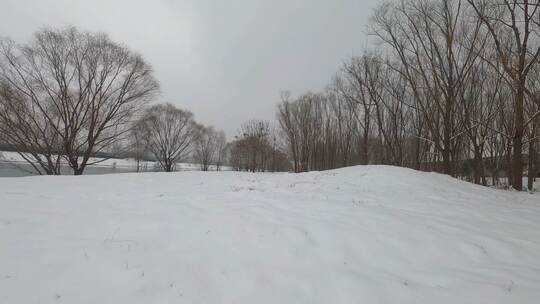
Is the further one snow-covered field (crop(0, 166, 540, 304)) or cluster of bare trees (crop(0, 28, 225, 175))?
cluster of bare trees (crop(0, 28, 225, 175))

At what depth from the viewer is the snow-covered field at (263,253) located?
2.44m

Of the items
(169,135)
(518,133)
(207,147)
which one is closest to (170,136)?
(169,135)

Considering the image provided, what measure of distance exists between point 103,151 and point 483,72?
31911 millimetres

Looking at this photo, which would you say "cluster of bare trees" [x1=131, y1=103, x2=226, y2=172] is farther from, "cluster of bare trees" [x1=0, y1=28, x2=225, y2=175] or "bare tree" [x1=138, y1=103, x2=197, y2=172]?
"cluster of bare trees" [x1=0, y1=28, x2=225, y2=175]

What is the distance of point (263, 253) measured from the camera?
3.21m

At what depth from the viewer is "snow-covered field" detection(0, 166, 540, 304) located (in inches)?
96.0

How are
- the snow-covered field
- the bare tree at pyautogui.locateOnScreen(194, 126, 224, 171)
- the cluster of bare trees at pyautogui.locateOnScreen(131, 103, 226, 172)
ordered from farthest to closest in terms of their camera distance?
the bare tree at pyautogui.locateOnScreen(194, 126, 224, 171), the cluster of bare trees at pyautogui.locateOnScreen(131, 103, 226, 172), the snow-covered field

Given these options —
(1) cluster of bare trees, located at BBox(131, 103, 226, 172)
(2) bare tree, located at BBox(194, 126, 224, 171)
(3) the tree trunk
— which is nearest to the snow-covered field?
(3) the tree trunk

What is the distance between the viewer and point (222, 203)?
18.7 ft

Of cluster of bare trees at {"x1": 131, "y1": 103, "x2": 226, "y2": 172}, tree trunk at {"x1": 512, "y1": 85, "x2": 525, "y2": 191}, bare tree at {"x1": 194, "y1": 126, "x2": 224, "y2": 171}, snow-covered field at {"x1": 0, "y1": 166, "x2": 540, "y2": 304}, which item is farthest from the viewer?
bare tree at {"x1": 194, "y1": 126, "x2": 224, "y2": 171}

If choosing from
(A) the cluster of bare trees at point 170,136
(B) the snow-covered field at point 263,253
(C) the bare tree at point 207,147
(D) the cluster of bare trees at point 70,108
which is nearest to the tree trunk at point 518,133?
(B) the snow-covered field at point 263,253

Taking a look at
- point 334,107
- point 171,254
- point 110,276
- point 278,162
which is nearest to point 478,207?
point 171,254

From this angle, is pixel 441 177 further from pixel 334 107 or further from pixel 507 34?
pixel 334 107

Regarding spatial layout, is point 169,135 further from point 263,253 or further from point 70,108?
point 263,253
